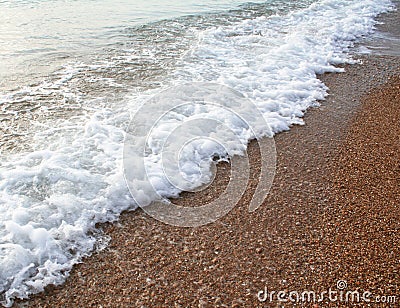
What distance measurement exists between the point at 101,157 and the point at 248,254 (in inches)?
68.9

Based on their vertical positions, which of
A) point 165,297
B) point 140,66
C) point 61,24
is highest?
point 61,24

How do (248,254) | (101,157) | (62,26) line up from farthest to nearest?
(62,26), (101,157), (248,254)

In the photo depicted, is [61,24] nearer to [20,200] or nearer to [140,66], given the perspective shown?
[140,66]

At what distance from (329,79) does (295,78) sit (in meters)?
0.54

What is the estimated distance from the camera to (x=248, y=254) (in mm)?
2480

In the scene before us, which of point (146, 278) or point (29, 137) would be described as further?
point (29, 137)

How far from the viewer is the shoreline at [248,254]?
7.23 feet

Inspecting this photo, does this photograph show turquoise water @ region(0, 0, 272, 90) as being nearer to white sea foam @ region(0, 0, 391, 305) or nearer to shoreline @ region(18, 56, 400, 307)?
white sea foam @ region(0, 0, 391, 305)

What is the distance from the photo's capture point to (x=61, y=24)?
820 cm

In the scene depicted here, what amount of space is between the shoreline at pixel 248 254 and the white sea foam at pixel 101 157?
186 millimetres

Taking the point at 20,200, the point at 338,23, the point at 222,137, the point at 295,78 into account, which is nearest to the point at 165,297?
the point at 20,200

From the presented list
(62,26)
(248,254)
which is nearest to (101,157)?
(248,254)

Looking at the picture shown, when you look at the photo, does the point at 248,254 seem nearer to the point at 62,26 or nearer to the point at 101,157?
the point at 101,157

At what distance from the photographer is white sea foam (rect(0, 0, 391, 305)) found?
2438 mm
